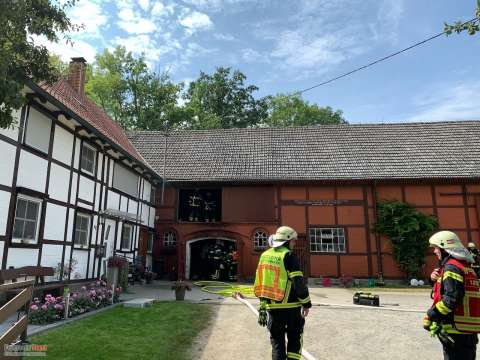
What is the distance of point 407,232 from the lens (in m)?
16.9

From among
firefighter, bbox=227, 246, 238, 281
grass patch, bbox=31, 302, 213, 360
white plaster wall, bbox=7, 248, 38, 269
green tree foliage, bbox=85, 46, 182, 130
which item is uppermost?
green tree foliage, bbox=85, 46, 182, 130

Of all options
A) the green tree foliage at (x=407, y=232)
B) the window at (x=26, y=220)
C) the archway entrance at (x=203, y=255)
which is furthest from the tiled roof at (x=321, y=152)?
the window at (x=26, y=220)

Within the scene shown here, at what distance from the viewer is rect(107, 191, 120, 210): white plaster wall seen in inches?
534

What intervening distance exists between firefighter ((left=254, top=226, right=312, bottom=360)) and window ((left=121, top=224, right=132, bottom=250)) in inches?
446

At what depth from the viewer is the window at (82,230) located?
1149 centimetres

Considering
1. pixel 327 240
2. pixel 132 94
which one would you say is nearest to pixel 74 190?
pixel 327 240

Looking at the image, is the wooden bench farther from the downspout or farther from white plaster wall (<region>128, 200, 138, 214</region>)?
the downspout

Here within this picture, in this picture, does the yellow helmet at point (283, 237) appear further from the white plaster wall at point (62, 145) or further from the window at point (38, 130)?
the white plaster wall at point (62, 145)

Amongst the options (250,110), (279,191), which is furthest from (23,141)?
(250,110)

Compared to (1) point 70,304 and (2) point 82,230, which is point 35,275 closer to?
(1) point 70,304

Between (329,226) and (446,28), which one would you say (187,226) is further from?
(446,28)

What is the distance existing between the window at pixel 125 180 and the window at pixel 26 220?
4730mm

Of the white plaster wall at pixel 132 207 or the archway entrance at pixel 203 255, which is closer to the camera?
the white plaster wall at pixel 132 207

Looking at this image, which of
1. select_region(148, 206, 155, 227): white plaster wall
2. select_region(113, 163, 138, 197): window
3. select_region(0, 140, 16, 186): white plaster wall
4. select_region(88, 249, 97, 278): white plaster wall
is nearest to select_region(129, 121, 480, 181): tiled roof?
select_region(148, 206, 155, 227): white plaster wall
